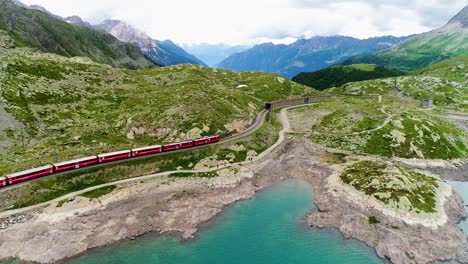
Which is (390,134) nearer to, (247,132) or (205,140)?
(247,132)

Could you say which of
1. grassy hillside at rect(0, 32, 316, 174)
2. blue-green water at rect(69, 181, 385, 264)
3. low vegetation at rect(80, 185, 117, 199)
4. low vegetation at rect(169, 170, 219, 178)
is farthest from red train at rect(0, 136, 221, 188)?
blue-green water at rect(69, 181, 385, 264)

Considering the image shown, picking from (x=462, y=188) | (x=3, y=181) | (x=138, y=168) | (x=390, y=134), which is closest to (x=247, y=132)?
(x=138, y=168)

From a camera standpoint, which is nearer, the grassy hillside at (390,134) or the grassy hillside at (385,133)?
the grassy hillside at (390,134)

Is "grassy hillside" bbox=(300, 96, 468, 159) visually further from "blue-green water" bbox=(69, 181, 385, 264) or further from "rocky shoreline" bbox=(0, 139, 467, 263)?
"blue-green water" bbox=(69, 181, 385, 264)

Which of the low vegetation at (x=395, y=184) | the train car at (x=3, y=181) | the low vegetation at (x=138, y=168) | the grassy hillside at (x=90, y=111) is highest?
the grassy hillside at (x=90, y=111)

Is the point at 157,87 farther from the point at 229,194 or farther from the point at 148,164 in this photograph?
the point at 229,194

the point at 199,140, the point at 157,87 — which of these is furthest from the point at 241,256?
the point at 157,87

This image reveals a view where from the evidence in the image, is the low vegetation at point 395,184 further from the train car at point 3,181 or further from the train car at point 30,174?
the train car at point 3,181

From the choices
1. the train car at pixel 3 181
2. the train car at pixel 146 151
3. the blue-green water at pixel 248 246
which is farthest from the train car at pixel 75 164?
the blue-green water at pixel 248 246
